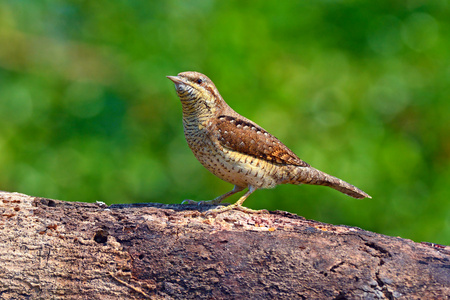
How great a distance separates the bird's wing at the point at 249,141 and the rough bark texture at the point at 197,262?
33.4 inches

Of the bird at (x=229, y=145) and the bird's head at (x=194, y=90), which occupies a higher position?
the bird's head at (x=194, y=90)

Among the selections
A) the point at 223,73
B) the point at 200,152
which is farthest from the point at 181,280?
the point at 223,73

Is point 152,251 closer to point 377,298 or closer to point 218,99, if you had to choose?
point 377,298

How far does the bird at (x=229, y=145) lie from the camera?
3.83 meters

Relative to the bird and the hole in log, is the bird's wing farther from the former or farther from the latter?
the hole in log

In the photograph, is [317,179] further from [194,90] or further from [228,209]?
[194,90]

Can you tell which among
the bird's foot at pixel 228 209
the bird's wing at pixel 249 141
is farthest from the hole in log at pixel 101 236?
the bird's wing at pixel 249 141

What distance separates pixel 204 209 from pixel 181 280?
31.0 inches

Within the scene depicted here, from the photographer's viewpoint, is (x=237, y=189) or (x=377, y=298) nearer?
(x=377, y=298)

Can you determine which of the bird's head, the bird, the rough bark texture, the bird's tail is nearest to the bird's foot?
the bird

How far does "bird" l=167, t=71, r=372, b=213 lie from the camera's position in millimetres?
3828

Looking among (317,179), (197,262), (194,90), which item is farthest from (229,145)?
(197,262)

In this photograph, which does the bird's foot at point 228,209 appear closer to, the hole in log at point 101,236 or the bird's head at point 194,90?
the hole in log at point 101,236

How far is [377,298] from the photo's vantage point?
8.91 feet
